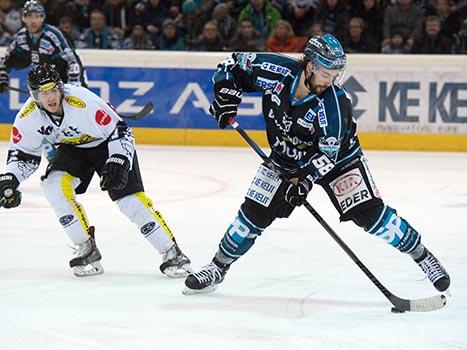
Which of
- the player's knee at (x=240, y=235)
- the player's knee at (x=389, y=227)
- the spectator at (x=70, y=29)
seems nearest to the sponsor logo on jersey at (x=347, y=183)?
the player's knee at (x=389, y=227)

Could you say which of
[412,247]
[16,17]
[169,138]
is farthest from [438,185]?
[16,17]

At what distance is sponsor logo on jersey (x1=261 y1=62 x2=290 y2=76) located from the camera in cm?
405

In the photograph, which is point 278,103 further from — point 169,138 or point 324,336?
point 169,138

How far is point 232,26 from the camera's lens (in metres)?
9.87

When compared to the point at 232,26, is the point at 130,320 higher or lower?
higher

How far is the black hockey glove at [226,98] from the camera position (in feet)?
13.7

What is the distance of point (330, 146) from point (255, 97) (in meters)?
5.35

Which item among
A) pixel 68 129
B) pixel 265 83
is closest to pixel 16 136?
pixel 68 129

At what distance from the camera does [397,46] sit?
9477mm

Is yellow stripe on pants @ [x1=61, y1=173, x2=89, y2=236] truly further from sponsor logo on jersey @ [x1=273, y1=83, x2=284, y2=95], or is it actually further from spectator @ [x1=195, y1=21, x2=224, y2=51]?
spectator @ [x1=195, y1=21, x2=224, y2=51]

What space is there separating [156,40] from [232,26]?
2.38 feet

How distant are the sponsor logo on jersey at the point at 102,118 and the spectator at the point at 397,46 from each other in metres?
5.36

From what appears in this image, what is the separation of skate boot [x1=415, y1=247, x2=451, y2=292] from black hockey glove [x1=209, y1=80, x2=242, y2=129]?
892 millimetres

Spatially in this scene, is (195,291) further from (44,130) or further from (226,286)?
(44,130)
